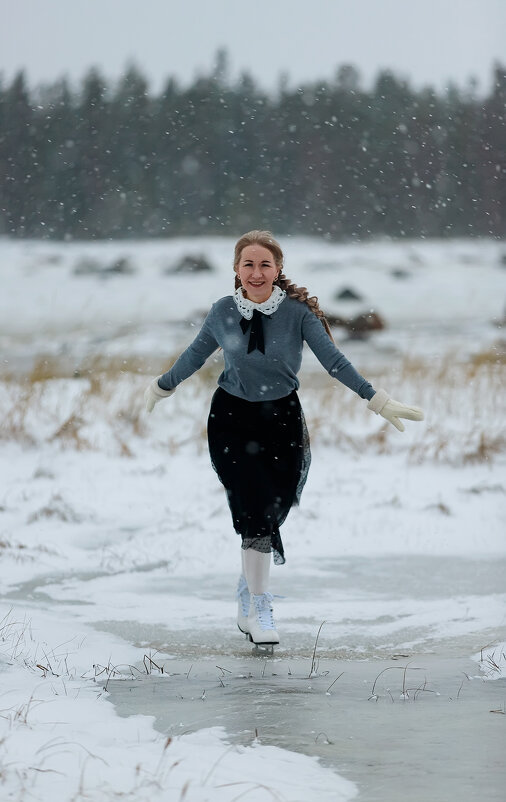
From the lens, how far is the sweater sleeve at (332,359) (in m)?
4.23

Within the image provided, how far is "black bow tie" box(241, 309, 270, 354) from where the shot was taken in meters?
4.27

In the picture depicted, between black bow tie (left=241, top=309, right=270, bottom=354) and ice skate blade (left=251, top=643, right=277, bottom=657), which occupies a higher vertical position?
black bow tie (left=241, top=309, right=270, bottom=354)

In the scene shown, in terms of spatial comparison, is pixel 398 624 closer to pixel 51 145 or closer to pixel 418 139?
pixel 51 145

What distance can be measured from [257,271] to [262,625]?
138 centimetres

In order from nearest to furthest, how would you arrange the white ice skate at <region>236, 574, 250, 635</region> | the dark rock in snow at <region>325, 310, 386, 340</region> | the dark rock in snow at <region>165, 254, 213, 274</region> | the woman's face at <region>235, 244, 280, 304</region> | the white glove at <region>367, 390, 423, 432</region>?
the white glove at <region>367, 390, 423, 432</region>
the woman's face at <region>235, 244, 280, 304</region>
the white ice skate at <region>236, 574, 250, 635</region>
the dark rock in snow at <region>325, 310, 386, 340</region>
the dark rock in snow at <region>165, 254, 213, 274</region>

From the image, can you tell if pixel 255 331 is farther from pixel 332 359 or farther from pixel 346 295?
pixel 346 295

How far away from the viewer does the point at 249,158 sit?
4662 cm

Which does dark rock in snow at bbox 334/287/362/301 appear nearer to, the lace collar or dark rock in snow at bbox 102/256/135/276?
dark rock in snow at bbox 102/256/135/276

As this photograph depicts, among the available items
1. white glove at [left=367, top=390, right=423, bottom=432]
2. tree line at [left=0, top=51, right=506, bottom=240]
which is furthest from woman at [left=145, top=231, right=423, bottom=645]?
tree line at [left=0, top=51, right=506, bottom=240]

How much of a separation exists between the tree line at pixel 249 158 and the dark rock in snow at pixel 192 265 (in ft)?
30.4

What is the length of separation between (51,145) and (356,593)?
41101mm

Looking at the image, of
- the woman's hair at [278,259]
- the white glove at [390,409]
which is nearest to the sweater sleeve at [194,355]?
the woman's hair at [278,259]

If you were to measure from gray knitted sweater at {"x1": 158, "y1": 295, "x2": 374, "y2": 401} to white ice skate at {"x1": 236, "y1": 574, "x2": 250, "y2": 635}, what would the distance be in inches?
31.1

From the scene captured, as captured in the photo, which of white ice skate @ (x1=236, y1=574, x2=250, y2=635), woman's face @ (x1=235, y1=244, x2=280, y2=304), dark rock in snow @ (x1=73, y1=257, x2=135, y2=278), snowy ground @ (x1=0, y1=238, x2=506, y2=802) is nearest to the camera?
snowy ground @ (x1=0, y1=238, x2=506, y2=802)
